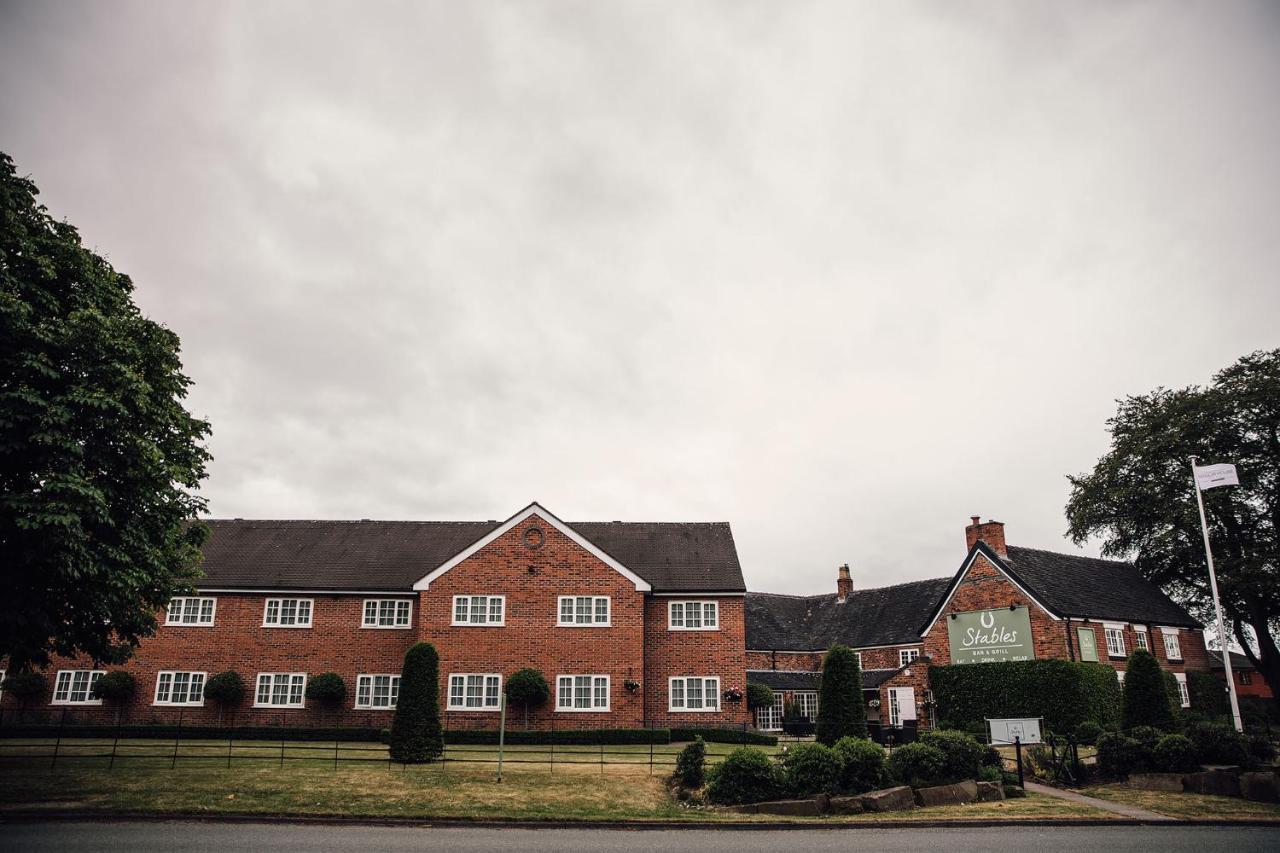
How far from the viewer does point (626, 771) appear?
22000 millimetres

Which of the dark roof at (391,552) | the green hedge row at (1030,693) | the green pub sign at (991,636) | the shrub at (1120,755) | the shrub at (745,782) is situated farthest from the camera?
the dark roof at (391,552)

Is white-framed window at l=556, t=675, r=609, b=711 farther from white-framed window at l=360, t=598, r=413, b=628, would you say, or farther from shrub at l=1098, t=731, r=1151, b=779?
shrub at l=1098, t=731, r=1151, b=779

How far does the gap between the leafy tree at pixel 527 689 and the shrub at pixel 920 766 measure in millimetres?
15672

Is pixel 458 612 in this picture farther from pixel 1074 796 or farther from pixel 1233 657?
pixel 1233 657

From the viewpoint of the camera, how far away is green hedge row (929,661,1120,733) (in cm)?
3097

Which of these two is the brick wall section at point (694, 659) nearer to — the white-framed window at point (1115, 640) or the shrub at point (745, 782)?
the shrub at point (745, 782)

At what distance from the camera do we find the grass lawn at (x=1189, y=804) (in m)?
16.3

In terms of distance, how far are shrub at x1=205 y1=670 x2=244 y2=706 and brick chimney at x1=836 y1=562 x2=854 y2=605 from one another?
37.1m

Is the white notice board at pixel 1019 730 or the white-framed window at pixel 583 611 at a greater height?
the white-framed window at pixel 583 611

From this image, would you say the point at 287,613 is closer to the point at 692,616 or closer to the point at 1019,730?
the point at 692,616

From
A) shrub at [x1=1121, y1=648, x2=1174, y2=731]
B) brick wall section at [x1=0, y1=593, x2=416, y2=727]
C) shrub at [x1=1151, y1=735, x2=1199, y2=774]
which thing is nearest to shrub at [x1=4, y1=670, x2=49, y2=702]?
brick wall section at [x1=0, y1=593, x2=416, y2=727]

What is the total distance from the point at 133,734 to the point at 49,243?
21.2 meters

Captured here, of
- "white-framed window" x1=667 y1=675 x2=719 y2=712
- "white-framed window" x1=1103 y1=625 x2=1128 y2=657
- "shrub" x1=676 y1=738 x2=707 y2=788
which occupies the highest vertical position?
"white-framed window" x1=1103 y1=625 x2=1128 y2=657

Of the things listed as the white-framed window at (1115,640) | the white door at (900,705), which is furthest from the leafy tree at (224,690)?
the white-framed window at (1115,640)
